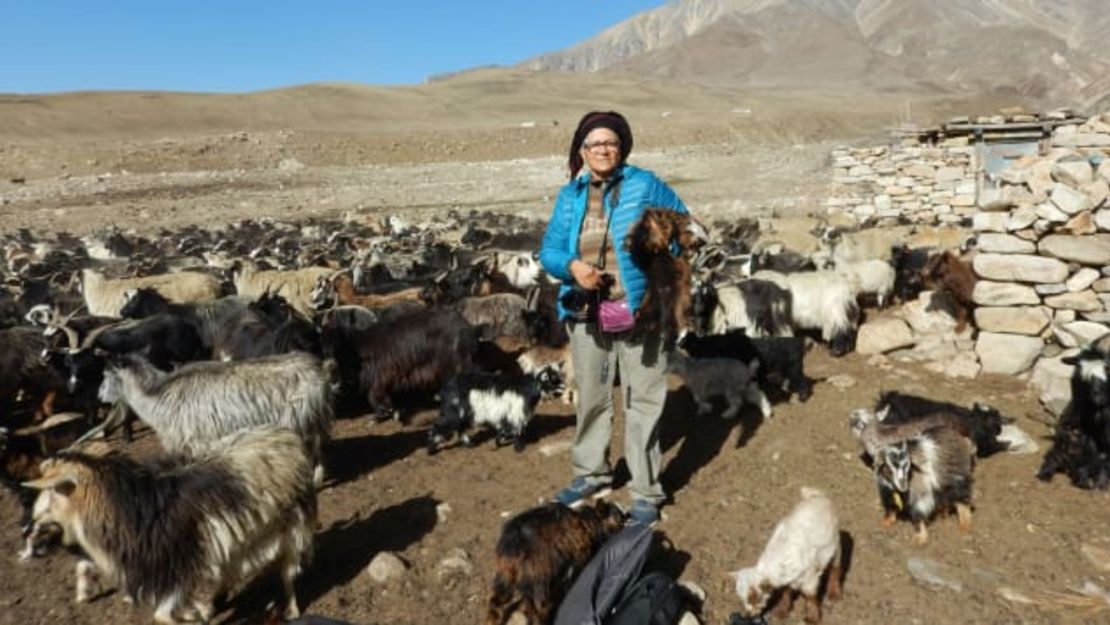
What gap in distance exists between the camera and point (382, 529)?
4.73 m

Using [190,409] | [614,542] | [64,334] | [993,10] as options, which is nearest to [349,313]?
[64,334]

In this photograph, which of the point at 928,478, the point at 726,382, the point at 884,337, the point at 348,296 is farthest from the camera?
the point at 348,296

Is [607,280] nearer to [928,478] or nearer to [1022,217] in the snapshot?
[928,478]

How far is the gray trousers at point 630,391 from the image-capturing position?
4.21m

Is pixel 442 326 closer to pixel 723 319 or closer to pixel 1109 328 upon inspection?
pixel 723 319

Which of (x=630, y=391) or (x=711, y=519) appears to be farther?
(x=711, y=519)

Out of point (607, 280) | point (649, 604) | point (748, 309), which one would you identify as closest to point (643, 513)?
point (649, 604)

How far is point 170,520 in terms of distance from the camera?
3.44 meters

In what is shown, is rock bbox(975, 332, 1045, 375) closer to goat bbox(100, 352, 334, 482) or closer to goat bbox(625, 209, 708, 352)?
goat bbox(625, 209, 708, 352)

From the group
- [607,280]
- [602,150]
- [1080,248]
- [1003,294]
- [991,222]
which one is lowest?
[1003,294]

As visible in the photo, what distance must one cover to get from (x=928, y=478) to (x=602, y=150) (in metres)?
2.46

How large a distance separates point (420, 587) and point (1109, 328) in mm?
5698

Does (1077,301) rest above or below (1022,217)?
below

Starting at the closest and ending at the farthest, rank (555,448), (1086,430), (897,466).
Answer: (897,466) → (1086,430) → (555,448)
